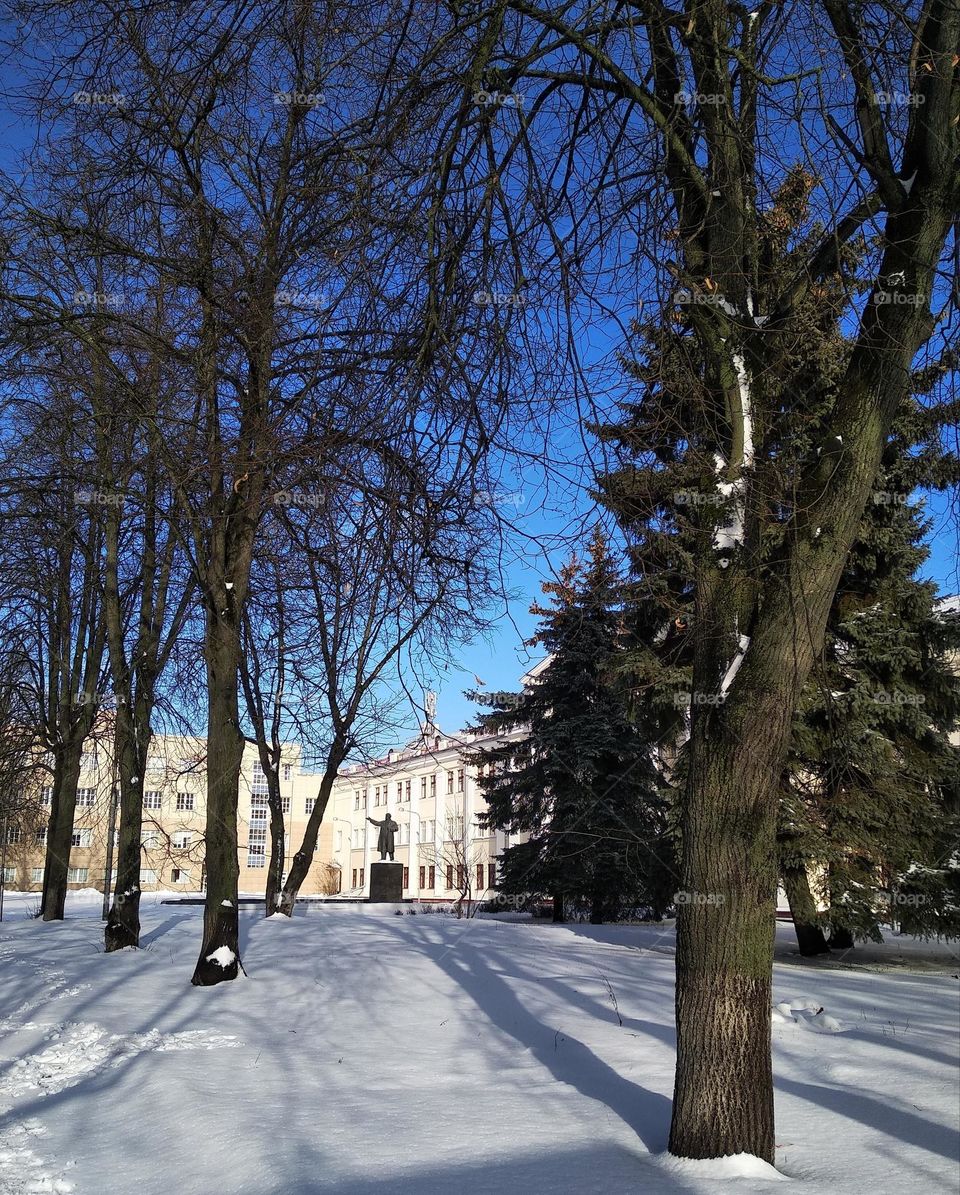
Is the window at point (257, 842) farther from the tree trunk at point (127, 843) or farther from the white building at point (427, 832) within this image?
the tree trunk at point (127, 843)

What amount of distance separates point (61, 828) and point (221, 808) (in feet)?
35.8

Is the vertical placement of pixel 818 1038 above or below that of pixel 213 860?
below

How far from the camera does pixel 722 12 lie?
5.71m

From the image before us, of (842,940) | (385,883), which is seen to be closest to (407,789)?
(385,883)

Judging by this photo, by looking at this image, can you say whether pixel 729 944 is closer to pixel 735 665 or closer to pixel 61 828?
pixel 735 665

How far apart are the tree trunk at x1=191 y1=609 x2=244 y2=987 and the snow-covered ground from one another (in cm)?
39

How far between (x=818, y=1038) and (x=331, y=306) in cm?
686

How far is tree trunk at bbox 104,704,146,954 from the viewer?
42.4 ft

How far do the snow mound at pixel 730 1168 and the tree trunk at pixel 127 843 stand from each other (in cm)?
992

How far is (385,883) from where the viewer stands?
3133 cm

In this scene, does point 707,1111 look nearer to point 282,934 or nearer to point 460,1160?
point 460,1160

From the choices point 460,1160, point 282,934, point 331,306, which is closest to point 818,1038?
point 460,1160

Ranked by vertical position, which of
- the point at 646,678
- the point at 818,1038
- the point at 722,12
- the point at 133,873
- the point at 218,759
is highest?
the point at 722,12

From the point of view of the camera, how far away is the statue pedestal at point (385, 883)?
31078 mm
